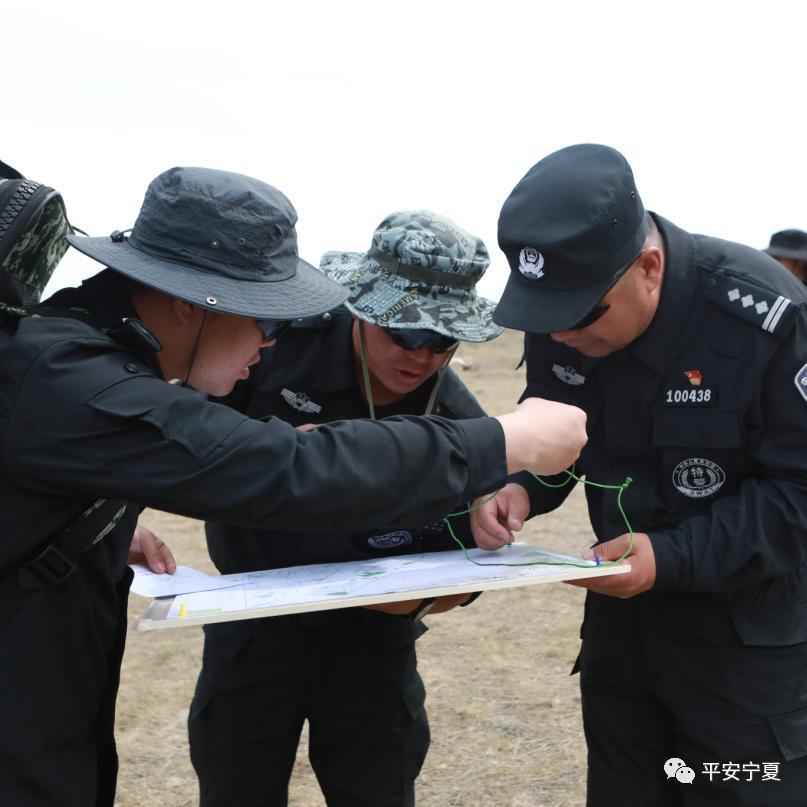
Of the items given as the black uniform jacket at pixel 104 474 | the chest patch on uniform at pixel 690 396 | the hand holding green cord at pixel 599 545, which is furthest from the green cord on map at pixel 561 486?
the black uniform jacket at pixel 104 474

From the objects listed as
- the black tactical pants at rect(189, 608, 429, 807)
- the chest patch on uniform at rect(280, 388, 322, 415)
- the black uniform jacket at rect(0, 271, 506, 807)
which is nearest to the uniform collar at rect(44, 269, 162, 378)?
the black uniform jacket at rect(0, 271, 506, 807)

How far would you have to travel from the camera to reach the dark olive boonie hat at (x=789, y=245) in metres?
7.05

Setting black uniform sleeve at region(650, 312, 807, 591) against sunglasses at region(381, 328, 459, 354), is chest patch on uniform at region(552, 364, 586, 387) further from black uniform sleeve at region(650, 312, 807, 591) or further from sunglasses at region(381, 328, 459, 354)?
black uniform sleeve at region(650, 312, 807, 591)

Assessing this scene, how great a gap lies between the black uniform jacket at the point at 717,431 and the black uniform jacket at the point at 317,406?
19.2 inches

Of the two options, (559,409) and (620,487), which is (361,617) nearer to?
(620,487)

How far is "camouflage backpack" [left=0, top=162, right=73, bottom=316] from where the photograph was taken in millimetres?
1706

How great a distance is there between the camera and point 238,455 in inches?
69.4

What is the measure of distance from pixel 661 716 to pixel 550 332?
1.22 meters

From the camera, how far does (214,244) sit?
197 cm

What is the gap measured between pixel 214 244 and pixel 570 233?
2.96ft

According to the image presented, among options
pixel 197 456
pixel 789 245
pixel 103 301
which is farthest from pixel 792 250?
pixel 197 456

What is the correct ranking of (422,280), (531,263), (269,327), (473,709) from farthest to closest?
(473,709), (422,280), (531,263), (269,327)

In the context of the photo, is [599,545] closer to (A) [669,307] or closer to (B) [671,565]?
(B) [671,565]

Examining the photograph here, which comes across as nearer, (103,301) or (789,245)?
(103,301)
